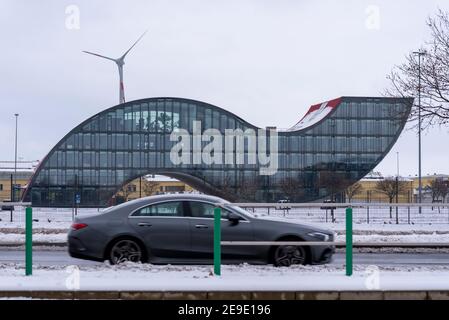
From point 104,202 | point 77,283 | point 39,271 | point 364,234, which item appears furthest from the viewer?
point 104,202

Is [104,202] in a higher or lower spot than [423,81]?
lower

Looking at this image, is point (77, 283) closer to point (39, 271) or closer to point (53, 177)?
point (39, 271)

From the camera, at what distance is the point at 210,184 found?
7569 centimetres

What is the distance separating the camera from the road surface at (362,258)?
1545cm

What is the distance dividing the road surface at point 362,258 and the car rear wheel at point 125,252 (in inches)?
59.8

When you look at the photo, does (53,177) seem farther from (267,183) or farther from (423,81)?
(423,81)

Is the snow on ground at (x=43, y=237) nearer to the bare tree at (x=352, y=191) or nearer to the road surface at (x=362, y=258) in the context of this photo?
the road surface at (x=362, y=258)

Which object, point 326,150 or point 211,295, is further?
point 326,150

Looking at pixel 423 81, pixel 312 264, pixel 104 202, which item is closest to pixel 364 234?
pixel 423 81

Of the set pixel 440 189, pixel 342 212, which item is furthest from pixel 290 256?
pixel 440 189

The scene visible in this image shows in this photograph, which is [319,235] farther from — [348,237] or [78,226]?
[78,226]

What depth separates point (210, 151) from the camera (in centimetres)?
7575

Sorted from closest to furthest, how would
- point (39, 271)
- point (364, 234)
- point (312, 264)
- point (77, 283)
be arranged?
1. point (77, 283)
2. point (39, 271)
3. point (312, 264)
4. point (364, 234)
